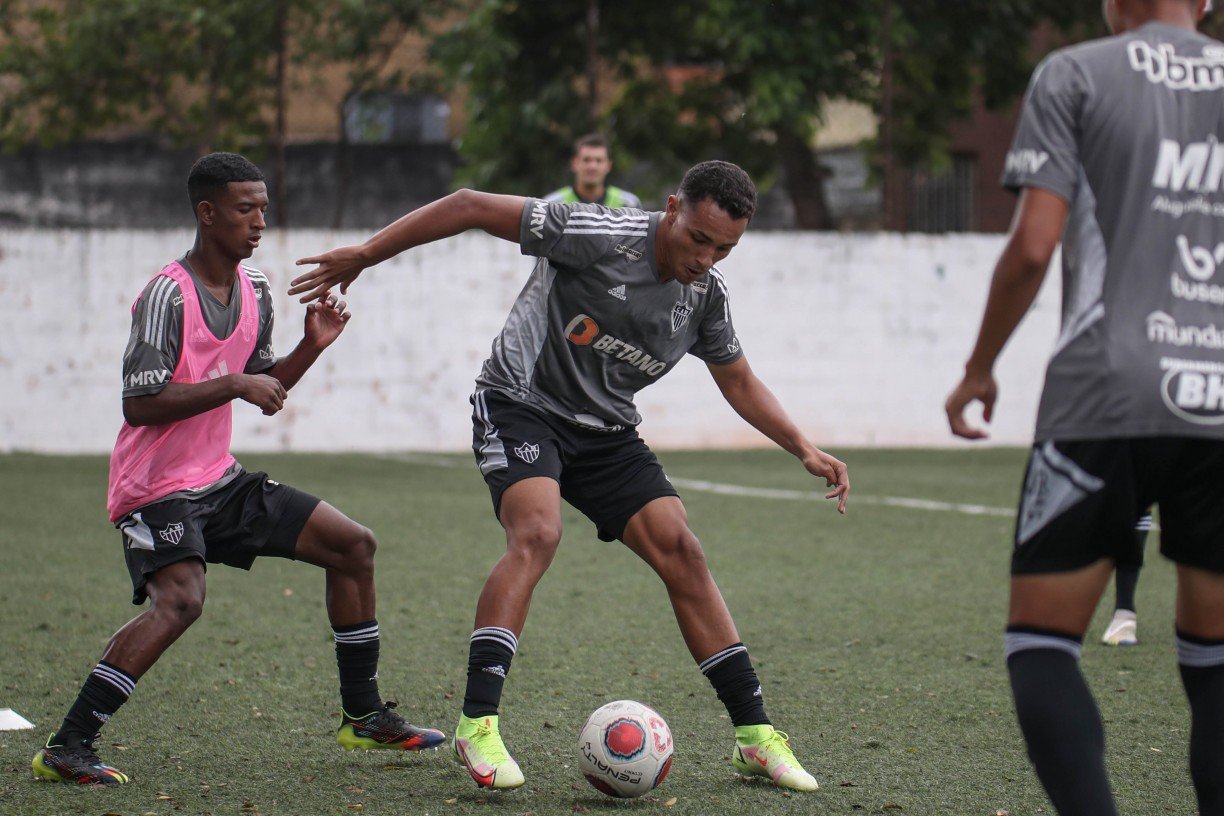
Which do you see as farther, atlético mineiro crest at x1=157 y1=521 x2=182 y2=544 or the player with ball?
atlético mineiro crest at x1=157 y1=521 x2=182 y2=544

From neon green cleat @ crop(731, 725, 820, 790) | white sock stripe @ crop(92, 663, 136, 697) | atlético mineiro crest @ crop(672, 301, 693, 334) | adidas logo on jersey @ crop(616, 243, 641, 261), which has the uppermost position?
adidas logo on jersey @ crop(616, 243, 641, 261)

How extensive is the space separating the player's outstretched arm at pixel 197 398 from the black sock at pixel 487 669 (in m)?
0.82

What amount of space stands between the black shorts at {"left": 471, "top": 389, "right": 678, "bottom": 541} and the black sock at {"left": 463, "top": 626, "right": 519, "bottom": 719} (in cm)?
37

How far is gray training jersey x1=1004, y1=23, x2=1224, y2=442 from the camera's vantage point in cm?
264

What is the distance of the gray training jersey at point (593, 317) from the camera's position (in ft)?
13.4

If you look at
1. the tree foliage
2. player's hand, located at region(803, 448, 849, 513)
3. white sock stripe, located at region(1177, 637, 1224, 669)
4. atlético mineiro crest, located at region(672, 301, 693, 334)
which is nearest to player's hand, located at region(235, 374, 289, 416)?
atlético mineiro crest, located at region(672, 301, 693, 334)

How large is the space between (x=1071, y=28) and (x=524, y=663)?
47.9 ft

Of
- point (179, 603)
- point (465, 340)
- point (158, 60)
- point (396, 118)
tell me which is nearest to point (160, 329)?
point (179, 603)

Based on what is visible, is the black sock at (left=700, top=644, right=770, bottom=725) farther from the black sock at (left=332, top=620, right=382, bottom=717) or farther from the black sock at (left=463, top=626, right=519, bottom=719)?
the black sock at (left=332, top=620, right=382, bottom=717)

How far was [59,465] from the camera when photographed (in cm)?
1239

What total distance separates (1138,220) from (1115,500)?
1.65 ft

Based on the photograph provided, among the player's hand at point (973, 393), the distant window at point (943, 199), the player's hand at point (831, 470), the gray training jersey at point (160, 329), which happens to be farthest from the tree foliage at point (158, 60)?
the player's hand at point (973, 393)

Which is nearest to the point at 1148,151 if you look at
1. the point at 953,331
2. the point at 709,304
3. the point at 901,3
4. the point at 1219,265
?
the point at 1219,265

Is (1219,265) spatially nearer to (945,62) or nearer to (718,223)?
(718,223)
